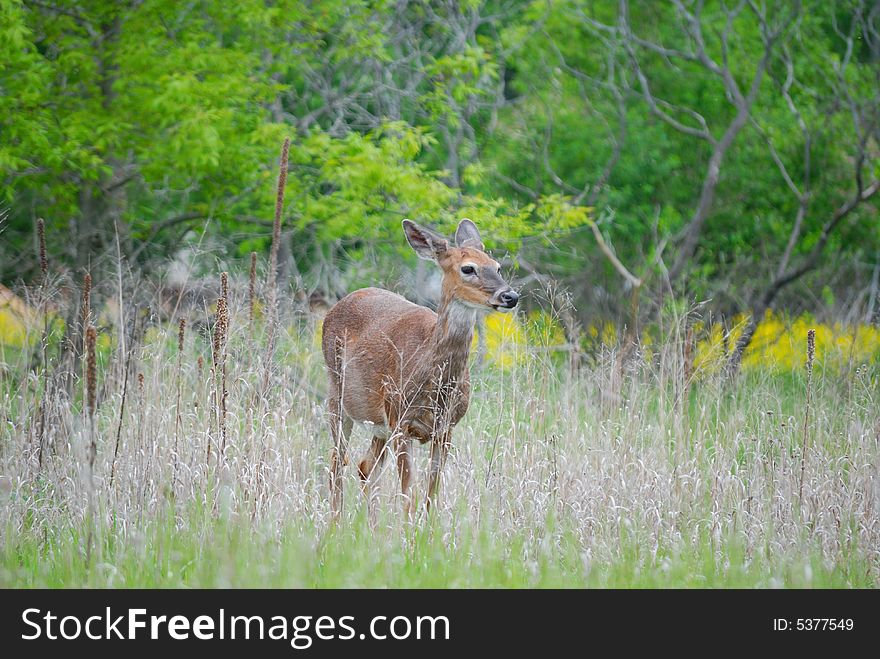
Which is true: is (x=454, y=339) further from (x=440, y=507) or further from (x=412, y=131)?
(x=412, y=131)

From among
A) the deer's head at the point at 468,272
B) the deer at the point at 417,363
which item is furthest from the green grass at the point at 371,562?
the deer's head at the point at 468,272

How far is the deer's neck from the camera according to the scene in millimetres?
6676

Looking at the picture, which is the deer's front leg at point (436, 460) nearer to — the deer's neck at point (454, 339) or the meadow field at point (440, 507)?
the meadow field at point (440, 507)

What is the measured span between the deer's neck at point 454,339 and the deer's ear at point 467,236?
513 millimetres

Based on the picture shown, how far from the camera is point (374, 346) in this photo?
714 centimetres

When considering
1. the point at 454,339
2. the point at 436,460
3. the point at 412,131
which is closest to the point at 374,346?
the point at 454,339

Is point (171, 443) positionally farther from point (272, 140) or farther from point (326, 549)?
point (272, 140)

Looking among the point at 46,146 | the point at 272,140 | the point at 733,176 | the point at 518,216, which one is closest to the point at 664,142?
the point at 733,176

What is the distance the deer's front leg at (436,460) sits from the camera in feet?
20.8

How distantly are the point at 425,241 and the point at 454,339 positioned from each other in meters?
0.69

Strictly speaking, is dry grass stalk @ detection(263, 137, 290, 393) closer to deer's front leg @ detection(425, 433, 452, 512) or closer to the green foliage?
deer's front leg @ detection(425, 433, 452, 512)

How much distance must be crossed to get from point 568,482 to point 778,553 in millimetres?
1118

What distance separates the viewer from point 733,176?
1647 cm

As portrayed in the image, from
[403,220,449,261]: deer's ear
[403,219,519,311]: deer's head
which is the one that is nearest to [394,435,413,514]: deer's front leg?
[403,219,519,311]: deer's head
